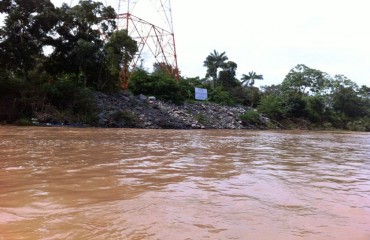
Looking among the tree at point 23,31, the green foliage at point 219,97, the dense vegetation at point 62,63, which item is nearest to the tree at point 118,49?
the dense vegetation at point 62,63

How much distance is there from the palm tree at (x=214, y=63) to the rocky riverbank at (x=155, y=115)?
57.5 ft

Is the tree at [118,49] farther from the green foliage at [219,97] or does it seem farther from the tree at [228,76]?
the tree at [228,76]

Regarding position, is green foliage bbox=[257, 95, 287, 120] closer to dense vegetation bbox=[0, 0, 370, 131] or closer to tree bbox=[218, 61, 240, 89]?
dense vegetation bbox=[0, 0, 370, 131]

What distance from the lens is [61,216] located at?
8.66 ft

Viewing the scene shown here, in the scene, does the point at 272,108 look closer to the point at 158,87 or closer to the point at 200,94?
the point at 200,94

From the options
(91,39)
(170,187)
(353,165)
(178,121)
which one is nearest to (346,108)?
(178,121)

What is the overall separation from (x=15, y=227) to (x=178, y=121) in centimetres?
1943

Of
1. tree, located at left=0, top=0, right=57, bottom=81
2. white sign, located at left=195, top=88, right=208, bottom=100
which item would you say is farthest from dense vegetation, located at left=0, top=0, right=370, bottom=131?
white sign, located at left=195, top=88, right=208, bottom=100

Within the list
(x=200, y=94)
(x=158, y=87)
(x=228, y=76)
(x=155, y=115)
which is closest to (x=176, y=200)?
(x=155, y=115)

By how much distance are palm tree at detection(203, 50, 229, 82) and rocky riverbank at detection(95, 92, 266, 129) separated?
1753cm

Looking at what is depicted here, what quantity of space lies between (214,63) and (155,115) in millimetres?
24812

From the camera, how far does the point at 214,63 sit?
4494cm

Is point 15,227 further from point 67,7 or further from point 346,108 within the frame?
point 346,108

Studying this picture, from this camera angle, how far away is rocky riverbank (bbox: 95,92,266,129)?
19.8m
